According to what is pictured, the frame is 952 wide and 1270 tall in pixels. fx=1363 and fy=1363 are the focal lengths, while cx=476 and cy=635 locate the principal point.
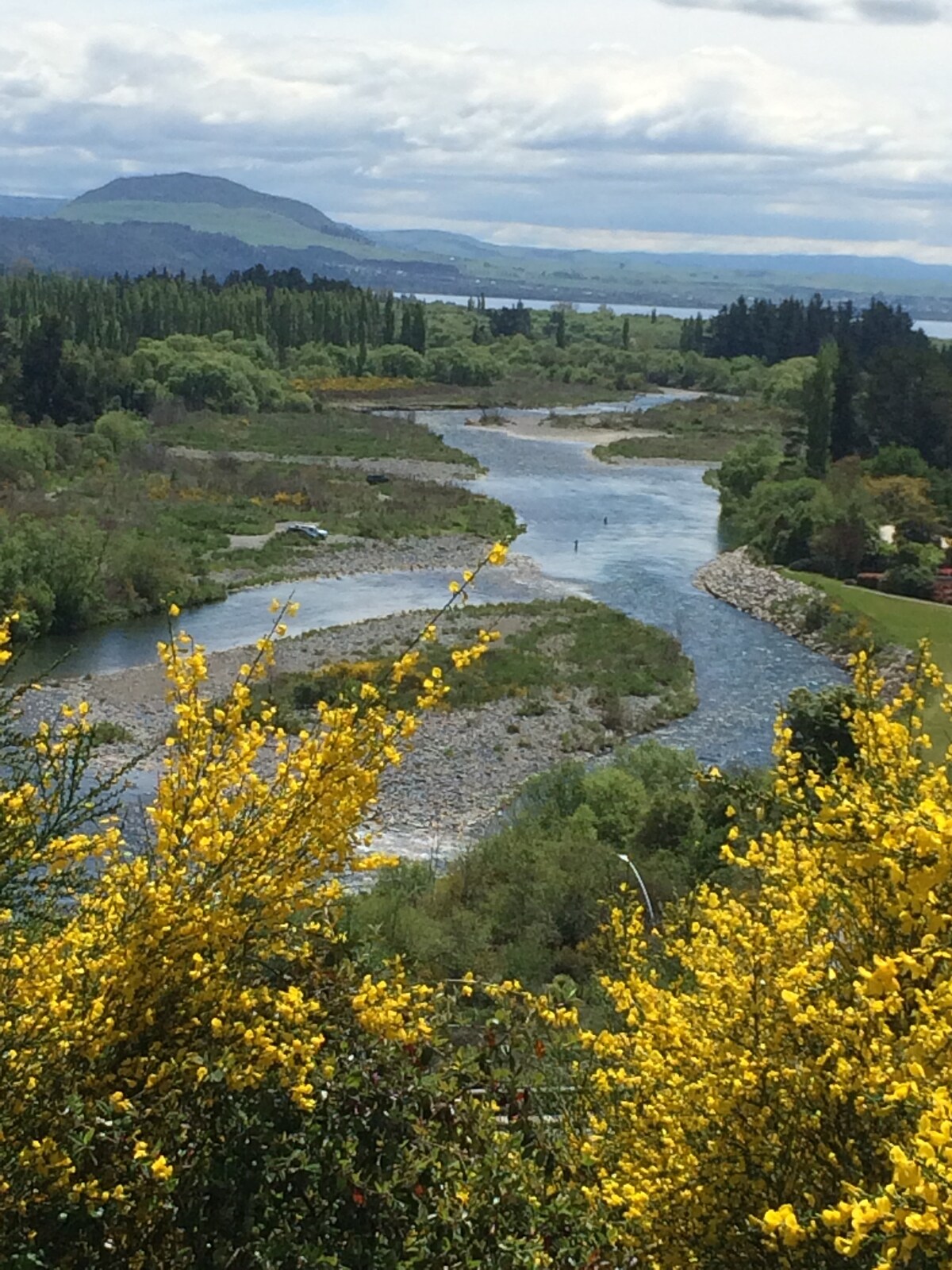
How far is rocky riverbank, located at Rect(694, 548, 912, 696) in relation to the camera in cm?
2933

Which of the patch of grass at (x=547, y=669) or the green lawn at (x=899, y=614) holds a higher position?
the green lawn at (x=899, y=614)

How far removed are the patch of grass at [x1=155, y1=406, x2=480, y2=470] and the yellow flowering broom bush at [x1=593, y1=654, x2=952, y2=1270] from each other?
50292mm

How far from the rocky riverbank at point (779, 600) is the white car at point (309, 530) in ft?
35.5

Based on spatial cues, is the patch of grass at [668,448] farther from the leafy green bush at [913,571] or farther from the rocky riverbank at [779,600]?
the leafy green bush at [913,571]

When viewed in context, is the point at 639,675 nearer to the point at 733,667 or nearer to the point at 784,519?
the point at 733,667

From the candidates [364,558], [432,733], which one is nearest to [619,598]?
[364,558]

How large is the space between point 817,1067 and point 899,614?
3020 centimetres

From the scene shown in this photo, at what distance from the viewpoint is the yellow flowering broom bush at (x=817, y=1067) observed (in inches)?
119

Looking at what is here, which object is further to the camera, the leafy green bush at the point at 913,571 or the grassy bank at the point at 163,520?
the leafy green bush at the point at 913,571

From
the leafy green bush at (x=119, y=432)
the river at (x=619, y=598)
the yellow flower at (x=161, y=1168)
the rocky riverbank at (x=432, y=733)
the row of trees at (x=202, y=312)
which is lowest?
the rocky riverbank at (x=432, y=733)

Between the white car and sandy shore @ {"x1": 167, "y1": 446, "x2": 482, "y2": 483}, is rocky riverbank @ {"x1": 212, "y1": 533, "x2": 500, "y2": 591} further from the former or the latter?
sandy shore @ {"x1": 167, "y1": 446, "x2": 482, "y2": 483}

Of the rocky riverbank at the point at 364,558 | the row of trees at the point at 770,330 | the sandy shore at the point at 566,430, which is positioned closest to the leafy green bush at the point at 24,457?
the rocky riverbank at the point at 364,558

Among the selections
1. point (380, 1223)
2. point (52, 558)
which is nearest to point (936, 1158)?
point (380, 1223)

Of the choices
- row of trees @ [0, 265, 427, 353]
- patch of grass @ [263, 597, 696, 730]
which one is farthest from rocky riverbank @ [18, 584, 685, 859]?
row of trees @ [0, 265, 427, 353]
